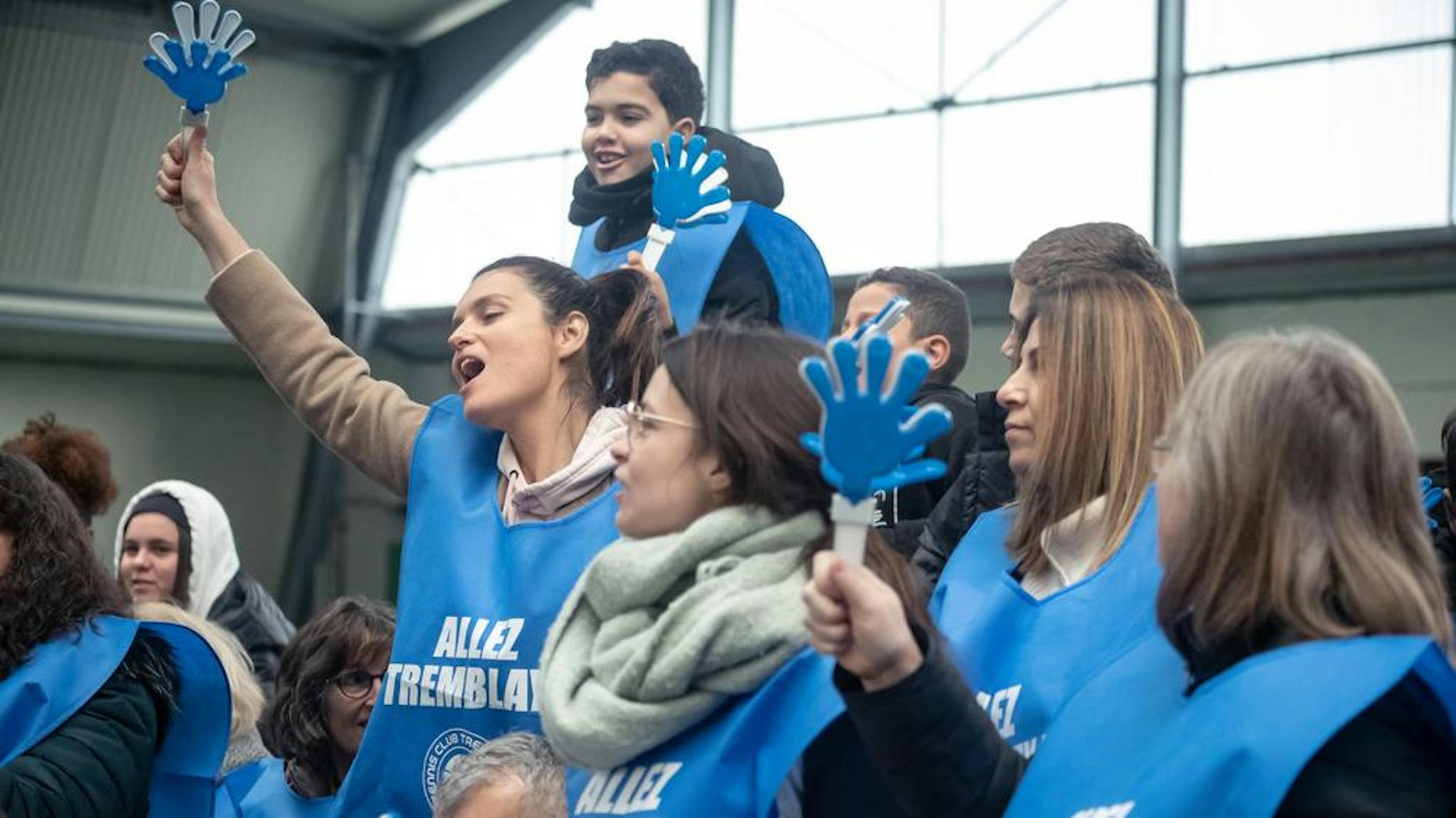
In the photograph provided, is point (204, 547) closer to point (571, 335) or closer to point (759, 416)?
point (571, 335)

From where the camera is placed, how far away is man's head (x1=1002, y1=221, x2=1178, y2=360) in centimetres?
263

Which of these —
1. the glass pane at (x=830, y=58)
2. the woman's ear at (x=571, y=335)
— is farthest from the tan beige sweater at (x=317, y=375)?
the glass pane at (x=830, y=58)

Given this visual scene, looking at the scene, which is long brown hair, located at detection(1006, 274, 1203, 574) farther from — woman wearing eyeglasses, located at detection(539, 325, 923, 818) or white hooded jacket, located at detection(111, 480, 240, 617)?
white hooded jacket, located at detection(111, 480, 240, 617)

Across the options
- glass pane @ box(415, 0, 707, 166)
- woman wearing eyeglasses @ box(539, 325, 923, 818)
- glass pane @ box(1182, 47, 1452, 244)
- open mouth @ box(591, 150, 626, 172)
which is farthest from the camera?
glass pane @ box(415, 0, 707, 166)

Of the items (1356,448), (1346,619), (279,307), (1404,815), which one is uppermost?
(279,307)

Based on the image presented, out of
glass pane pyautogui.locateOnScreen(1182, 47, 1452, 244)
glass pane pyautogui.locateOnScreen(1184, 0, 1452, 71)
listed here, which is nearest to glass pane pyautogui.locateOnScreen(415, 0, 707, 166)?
glass pane pyautogui.locateOnScreen(1184, 0, 1452, 71)

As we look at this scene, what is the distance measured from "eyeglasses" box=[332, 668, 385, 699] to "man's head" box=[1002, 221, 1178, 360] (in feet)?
4.13

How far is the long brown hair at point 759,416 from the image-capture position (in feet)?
6.49

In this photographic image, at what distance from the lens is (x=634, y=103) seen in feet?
11.8

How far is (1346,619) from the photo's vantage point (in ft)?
5.09

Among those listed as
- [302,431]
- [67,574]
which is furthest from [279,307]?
[302,431]

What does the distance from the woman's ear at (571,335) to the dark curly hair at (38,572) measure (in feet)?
2.57

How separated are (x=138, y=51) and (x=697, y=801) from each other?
1018cm

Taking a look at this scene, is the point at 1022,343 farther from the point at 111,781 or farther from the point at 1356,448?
the point at 111,781
